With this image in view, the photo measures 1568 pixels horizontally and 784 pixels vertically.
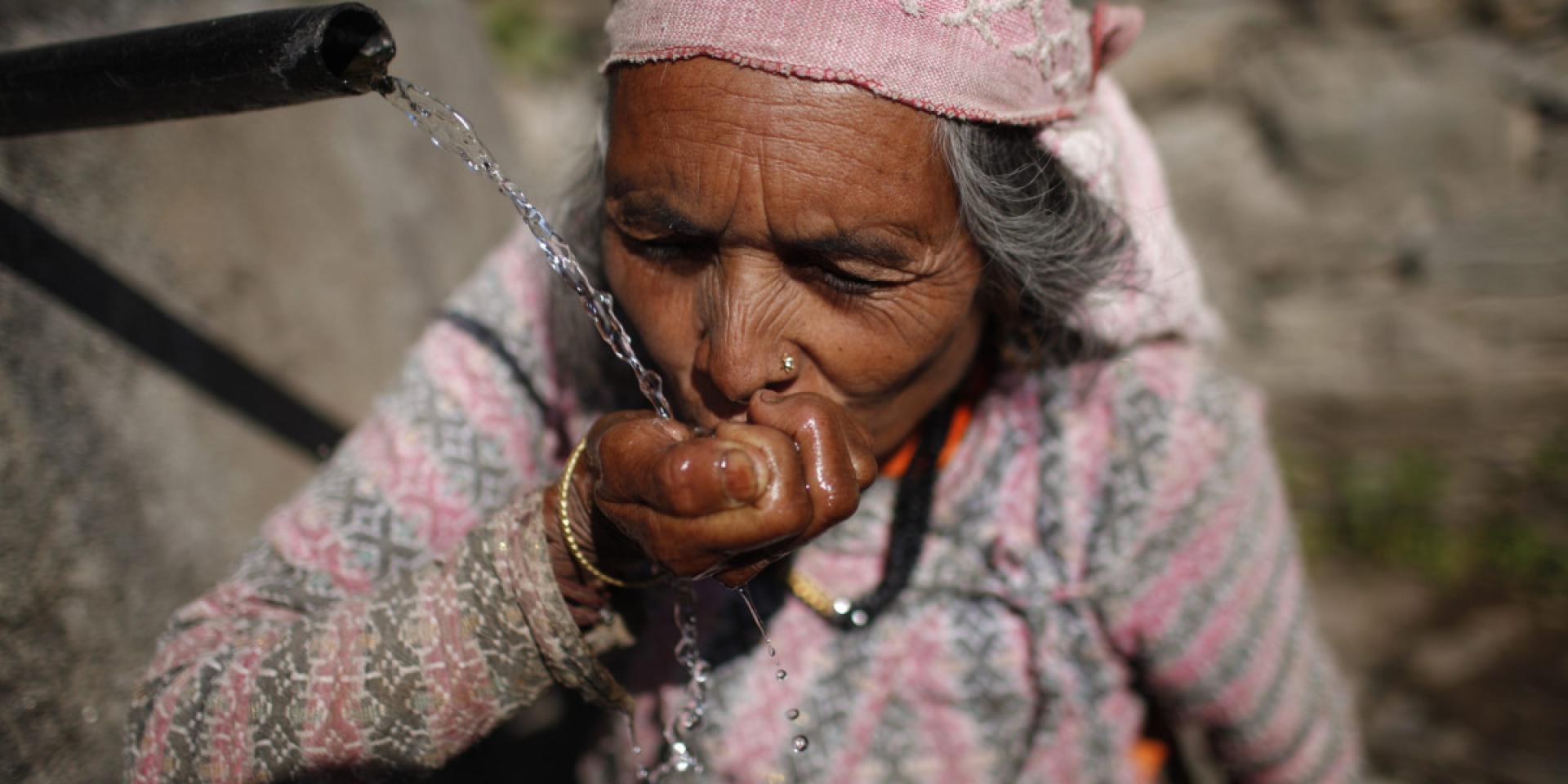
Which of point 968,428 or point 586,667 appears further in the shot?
point 968,428

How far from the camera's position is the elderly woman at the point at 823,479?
4.08 ft

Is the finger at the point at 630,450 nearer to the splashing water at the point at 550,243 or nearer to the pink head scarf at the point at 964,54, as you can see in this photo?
the splashing water at the point at 550,243

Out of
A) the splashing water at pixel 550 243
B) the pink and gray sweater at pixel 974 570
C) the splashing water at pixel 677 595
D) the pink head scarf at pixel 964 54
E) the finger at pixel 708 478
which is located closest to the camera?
the finger at pixel 708 478

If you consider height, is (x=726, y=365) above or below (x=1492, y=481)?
above

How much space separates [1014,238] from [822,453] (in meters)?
0.52

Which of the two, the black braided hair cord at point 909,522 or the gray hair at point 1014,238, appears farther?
the black braided hair cord at point 909,522

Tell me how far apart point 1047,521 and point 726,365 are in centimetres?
73

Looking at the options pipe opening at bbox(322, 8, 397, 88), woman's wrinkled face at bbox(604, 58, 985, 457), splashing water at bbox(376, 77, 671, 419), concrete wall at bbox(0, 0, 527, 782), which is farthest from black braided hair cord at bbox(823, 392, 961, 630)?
concrete wall at bbox(0, 0, 527, 782)

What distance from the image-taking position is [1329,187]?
135 inches

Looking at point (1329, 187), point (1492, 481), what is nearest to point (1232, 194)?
point (1329, 187)

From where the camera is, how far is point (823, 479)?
113 cm

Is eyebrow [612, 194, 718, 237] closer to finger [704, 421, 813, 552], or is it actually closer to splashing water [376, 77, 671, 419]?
splashing water [376, 77, 671, 419]

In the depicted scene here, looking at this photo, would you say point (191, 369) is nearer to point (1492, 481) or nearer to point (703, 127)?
point (703, 127)

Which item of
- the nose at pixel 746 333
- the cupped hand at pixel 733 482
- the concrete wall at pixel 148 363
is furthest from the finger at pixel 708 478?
Answer: the concrete wall at pixel 148 363
